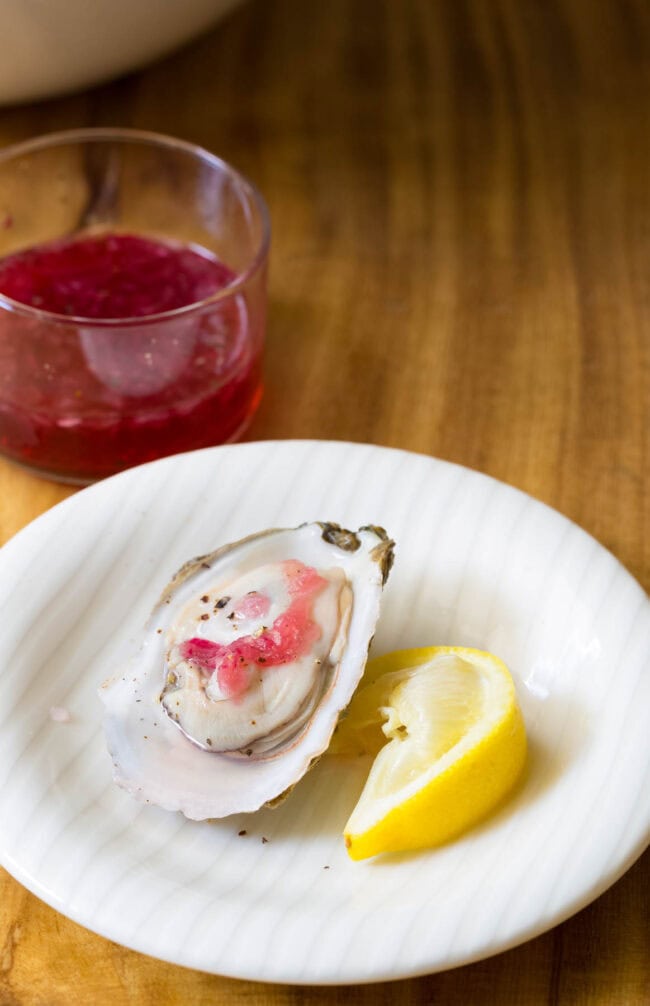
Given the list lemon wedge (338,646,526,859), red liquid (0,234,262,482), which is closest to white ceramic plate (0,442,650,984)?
lemon wedge (338,646,526,859)

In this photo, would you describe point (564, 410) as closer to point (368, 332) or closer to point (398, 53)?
point (368, 332)

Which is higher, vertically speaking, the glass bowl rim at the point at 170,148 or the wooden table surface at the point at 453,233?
the glass bowl rim at the point at 170,148

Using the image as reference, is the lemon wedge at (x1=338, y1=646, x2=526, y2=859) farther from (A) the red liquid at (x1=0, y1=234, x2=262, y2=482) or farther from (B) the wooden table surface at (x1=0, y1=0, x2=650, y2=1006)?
(A) the red liquid at (x1=0, y1=234, x2=262, y2=482)

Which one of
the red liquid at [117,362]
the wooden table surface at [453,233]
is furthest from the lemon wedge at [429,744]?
the red liquid at [117,362]

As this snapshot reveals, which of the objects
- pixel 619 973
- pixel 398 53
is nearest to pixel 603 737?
pixel 619 973

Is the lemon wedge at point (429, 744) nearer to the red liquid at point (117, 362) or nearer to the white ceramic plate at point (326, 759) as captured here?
the white ceramic plate at point (326, 759)

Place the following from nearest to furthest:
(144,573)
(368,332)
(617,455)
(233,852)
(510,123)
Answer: (233,852), (144,573), (617,455), (368,332), (510,123)
